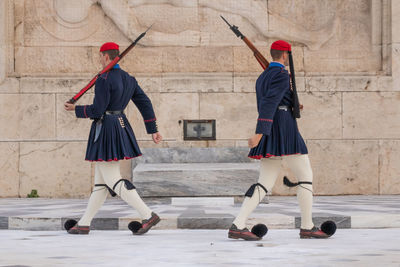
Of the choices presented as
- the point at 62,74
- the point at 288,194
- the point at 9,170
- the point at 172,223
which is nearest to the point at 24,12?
the point at 62,74

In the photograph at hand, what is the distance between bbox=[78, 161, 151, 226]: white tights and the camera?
286 inches

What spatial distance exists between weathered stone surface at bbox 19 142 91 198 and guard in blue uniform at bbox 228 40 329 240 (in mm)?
5688

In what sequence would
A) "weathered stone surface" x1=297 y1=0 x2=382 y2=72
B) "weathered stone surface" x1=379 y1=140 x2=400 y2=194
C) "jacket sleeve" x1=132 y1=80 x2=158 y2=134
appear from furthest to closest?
1. "weathered stone surface" x1=297 y1=0 x2=382 y2=72
2. "weathered stone surface" x1=379 y1=140 x2=400 y2=194
3. "jacket sleeve" x1=132 y1=80 x2=158 y2=134

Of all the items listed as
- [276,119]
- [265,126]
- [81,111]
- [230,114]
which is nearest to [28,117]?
[230,114]

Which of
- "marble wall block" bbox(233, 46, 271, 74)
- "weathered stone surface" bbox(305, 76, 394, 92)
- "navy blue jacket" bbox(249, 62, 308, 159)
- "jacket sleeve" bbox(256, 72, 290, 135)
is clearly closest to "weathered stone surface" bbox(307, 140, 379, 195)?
"weathered stone surface" bbox(305, 76, 394, 92)

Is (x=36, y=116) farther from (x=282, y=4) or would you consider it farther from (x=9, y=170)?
(x=282, y=4)

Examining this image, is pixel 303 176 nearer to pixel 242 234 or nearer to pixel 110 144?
pixel 242 234

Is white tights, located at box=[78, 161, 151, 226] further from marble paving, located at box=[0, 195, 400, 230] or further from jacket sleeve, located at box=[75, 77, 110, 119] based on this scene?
marble paving, located at box=[0, 195, 400, 230]

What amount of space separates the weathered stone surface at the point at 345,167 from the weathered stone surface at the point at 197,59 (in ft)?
6.14

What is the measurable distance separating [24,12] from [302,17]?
4.47m

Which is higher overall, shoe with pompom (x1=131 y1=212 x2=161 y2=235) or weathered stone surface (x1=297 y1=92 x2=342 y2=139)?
weathered stone surface (x1=297 y1=92 x2=342 y2=139)

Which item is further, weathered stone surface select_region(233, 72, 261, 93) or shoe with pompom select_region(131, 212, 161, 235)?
weathered stone surface select_region(233, 72, 261, 93)

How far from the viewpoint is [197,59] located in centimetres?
1246

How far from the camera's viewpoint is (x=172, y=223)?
7.98 meters
